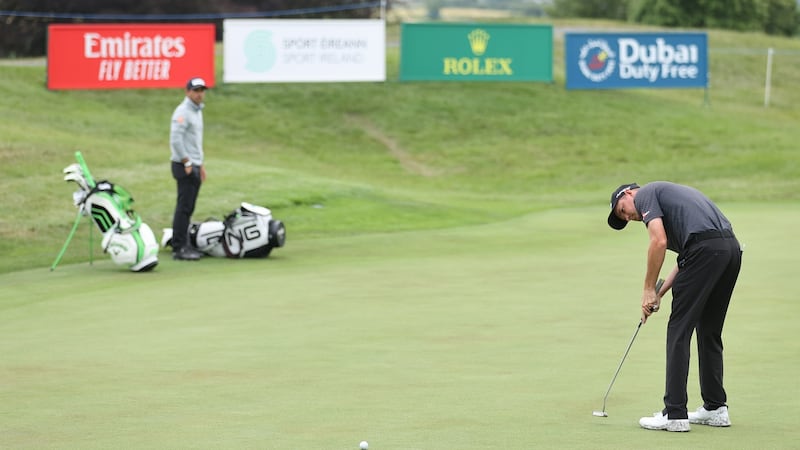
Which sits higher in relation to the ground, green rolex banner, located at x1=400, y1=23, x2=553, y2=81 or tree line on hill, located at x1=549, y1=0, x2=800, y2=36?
tree line on hill, located at x1=549, y1=0, x2=800, y2=36

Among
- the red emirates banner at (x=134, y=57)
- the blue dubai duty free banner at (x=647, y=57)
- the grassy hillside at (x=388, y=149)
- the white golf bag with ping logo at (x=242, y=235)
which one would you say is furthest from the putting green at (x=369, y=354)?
the blue dubai duty free banner at (x=647, y=57)

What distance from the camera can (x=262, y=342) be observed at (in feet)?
36.1

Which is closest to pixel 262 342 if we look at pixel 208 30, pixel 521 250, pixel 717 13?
pixel 521 250

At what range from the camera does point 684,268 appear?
7938mm

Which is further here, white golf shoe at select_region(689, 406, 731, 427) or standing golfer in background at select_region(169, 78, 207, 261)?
standing golfer in background at select_region(169, 78, 207, 261)

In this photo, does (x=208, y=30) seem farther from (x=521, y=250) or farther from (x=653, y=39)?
(x=521, y=250)

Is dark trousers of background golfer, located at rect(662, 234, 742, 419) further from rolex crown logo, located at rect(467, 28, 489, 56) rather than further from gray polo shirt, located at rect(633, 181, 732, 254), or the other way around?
rolex crown logo, located at rect(467, 28, 489, 56)

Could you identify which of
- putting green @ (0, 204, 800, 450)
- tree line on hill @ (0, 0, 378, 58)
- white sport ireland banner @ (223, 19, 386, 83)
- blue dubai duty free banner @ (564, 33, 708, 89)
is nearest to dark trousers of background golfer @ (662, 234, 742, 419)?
putting green @ (0, 204, 800, 450)

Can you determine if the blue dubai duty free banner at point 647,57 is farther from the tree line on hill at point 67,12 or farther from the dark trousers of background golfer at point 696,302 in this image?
the dark trousers of background golfer at point 696,302

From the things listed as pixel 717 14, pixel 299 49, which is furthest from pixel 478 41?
pixel 717 14

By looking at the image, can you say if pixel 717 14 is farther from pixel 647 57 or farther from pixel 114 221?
pixel 114 221

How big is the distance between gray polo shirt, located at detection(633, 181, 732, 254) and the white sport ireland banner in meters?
27.5

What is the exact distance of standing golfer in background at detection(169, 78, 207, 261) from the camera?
16.6m

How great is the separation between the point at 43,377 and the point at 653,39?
30472 millimetres
